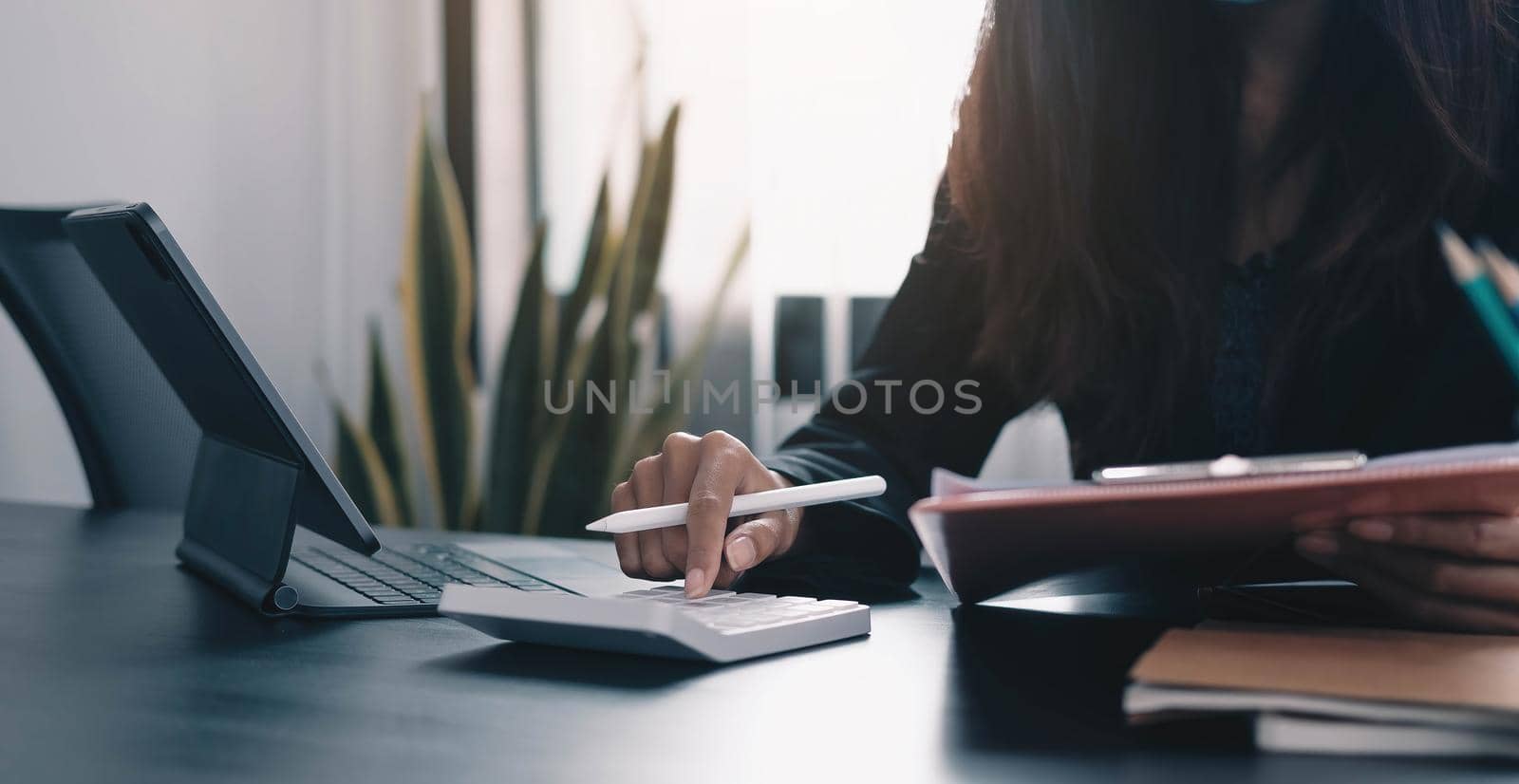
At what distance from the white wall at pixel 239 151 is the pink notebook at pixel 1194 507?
155cm

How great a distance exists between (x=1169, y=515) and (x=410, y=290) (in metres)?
1.89

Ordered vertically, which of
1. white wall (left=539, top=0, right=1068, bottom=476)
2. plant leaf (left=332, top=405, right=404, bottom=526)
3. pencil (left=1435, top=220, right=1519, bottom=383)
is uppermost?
white wall (left=539, top=0, right=1068, bottom=476)

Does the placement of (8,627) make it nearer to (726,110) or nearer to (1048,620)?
(1048,620)

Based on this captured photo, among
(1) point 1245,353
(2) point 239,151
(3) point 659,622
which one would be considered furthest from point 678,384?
(3) point 659,622

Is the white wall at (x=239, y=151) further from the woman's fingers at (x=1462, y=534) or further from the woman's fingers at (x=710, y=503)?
→ the woman's fingers at (x=1462, y=534)

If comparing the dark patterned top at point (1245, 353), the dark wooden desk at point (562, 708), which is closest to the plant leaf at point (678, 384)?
the dark patterned top at point (1245, 353)

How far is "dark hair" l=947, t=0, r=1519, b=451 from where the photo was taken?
3.27 feet

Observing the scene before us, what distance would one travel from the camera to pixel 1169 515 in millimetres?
403

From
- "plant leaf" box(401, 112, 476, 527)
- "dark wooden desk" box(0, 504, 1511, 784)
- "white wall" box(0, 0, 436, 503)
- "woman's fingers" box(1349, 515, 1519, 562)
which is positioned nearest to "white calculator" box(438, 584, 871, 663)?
"dark wooden desk" box(0, 504, 1511, 784)

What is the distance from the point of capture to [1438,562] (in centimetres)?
48

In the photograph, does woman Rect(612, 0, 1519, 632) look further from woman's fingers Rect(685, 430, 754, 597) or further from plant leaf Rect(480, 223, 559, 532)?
plant leaf Rect(480, 223, 559, 532)

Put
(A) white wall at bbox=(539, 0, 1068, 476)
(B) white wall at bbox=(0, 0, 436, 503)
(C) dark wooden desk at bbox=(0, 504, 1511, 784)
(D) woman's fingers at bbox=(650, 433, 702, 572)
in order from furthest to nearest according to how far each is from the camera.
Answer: (A) white wall at bbox=(539, 0, 1068, 476), (B) white wall at bbox=(0, 0, 436, 503), (D) woman's fingers at bbox=(650, 433, 702, 572), (C) dark wooden desk at bbox=(0, 504, 1511, 784)

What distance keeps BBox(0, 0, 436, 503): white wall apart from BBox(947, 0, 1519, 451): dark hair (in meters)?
1.27

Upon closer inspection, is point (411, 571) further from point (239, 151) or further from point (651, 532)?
point (239, 151)
